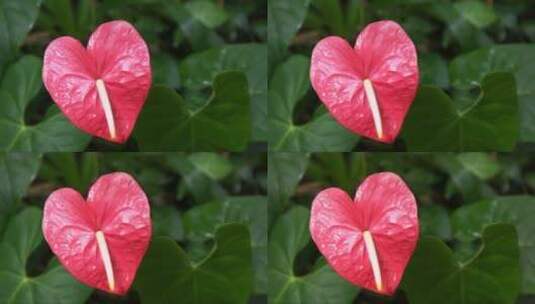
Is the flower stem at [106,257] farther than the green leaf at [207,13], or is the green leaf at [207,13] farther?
the green leaf at [207,13]

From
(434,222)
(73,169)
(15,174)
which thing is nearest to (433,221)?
(434,222)

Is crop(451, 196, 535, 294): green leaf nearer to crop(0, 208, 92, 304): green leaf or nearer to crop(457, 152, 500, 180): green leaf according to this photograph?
crop(457, 152, 500, 180): green leaf

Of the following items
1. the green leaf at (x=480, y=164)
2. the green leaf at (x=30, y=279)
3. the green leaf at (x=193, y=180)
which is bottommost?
the green leaf at (x=30, y=279)

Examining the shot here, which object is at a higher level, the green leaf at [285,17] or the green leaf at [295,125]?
the green leaf at [285,17]

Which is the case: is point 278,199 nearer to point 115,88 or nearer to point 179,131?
point 179,131

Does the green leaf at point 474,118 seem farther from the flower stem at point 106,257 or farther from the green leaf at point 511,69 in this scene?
the flower stem at point 106,257

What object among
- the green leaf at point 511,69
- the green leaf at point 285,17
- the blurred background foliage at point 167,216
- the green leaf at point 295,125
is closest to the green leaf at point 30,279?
the blurred background foliage at point 167,216
